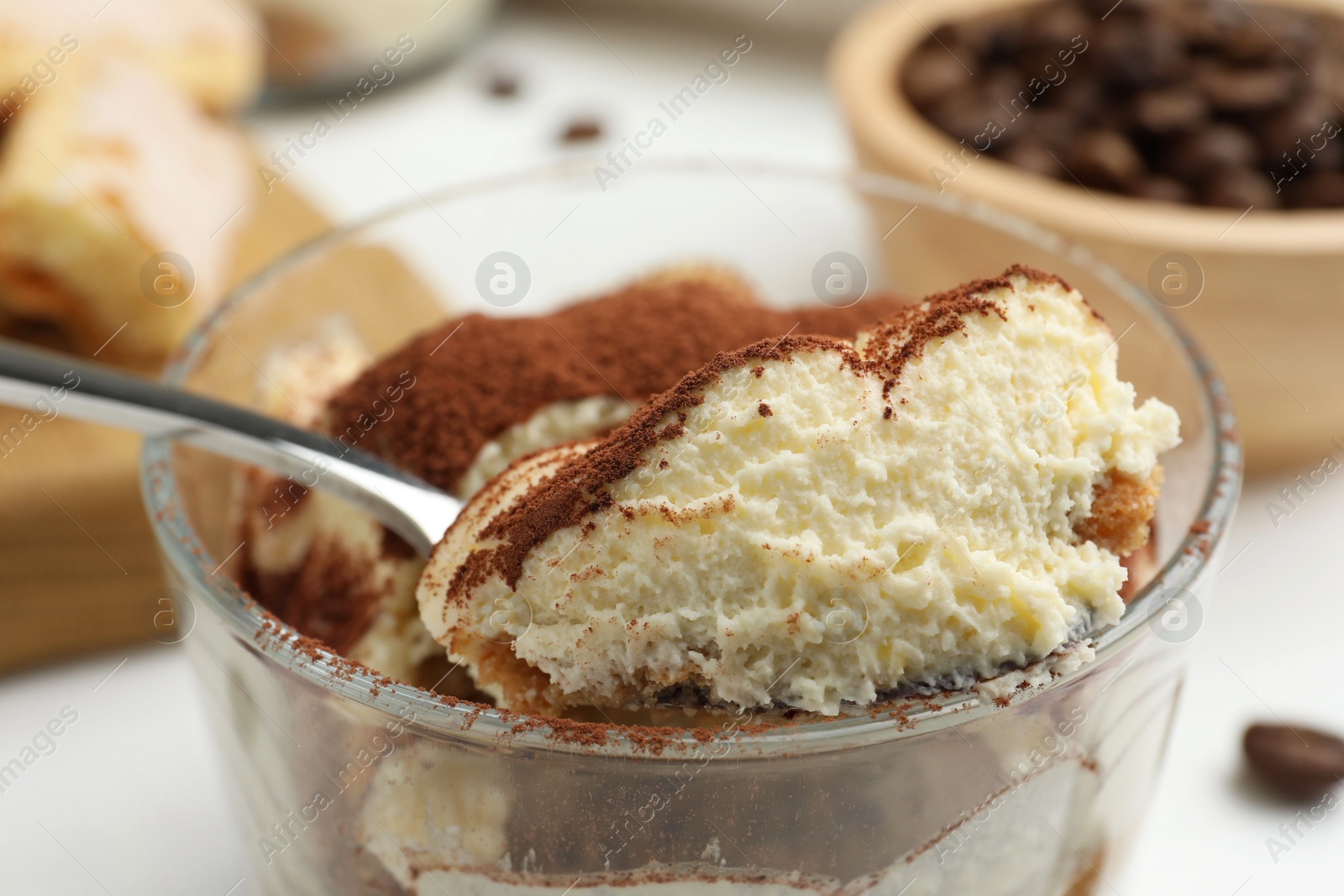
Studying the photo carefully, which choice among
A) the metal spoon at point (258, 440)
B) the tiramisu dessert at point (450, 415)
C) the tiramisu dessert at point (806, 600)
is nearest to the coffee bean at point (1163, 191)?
Result: the tiramisu dessert at point (450, 415)

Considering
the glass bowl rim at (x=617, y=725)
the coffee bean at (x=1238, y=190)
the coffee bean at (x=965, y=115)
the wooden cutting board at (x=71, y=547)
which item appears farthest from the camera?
the coffee bean at (x=965, y=115)

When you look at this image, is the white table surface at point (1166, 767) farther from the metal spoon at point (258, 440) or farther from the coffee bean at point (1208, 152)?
the coffee bean at point (1208, 152)

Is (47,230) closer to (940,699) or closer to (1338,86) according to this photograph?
(940,699)

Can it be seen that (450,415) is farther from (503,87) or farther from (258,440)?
(503,87)

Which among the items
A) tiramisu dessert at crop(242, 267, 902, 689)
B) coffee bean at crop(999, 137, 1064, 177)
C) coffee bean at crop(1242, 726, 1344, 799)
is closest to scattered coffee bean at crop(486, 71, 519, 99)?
coffee bean at crop(999, 137, 1064, 177)

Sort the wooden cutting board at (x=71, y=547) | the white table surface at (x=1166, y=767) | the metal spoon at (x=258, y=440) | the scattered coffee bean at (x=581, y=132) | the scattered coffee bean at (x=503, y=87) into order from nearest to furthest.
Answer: the metal spoon at (x=258, y=440) → the white table surface at (x=1166, y=767) → the wooden cutting board at (x=71, y=547) → the scattered coffee bean at (x=581, y=132) → the scattered coffee bean at (x=503, y=87)

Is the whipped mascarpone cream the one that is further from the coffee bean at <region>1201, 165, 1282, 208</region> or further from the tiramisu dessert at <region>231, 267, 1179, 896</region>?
the coffee bean at <region>1201, 165, 1282, 208</region>

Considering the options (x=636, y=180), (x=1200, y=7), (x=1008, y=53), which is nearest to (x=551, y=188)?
(x=636, y=180)
